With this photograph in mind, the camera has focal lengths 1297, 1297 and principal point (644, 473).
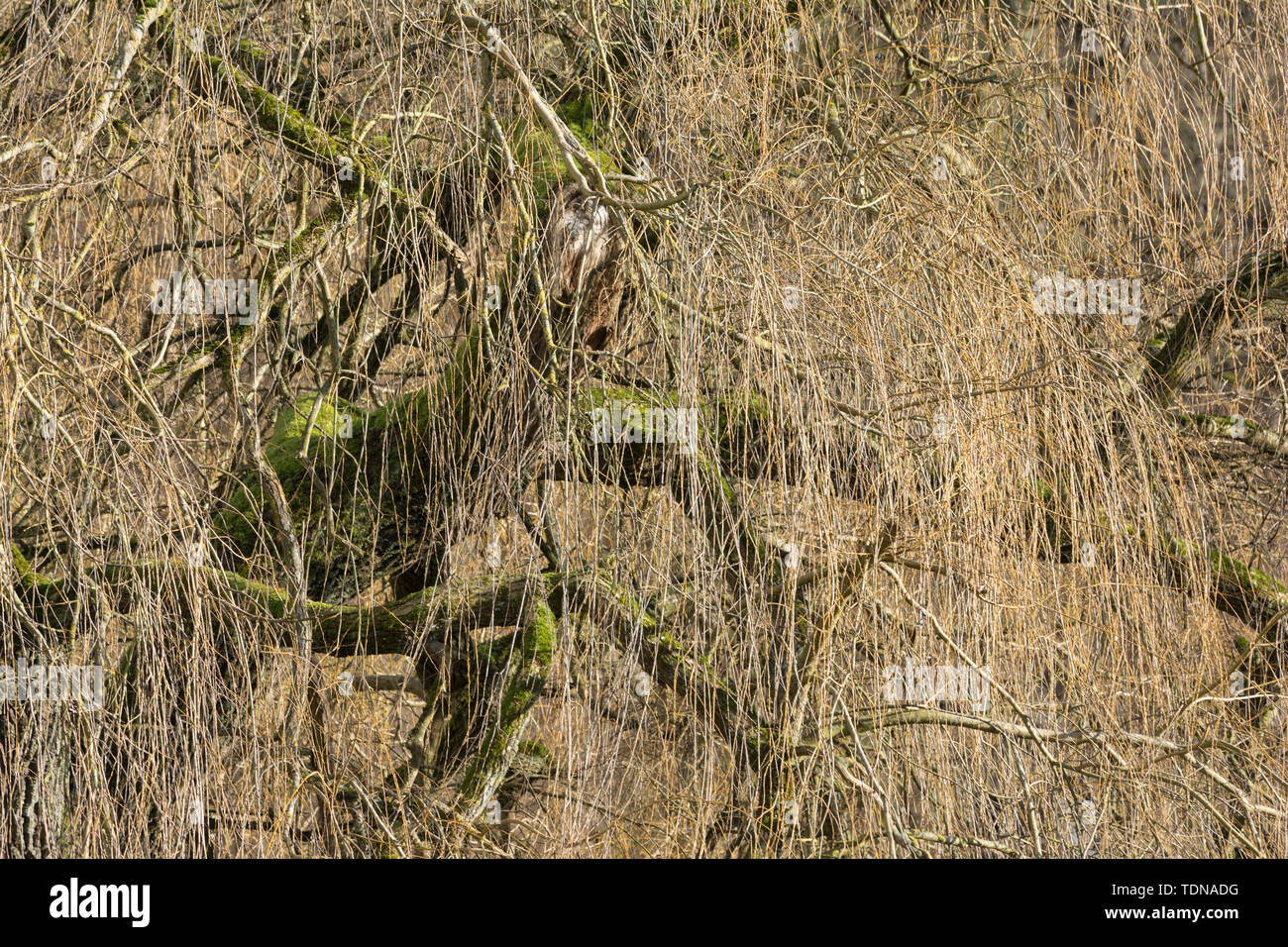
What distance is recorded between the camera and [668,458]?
2.16 meters

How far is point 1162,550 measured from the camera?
95.1 inches

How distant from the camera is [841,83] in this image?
8.73ft

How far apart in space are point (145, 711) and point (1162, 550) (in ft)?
5.86

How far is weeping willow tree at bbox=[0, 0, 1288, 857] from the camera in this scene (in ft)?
6.55

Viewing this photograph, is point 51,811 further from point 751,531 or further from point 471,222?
point 471,222

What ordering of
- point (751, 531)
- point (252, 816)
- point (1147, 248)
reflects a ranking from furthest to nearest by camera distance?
point (1147, 248), point (751, 531), point (252, 816)

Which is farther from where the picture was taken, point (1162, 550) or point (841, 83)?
point (841, 83)

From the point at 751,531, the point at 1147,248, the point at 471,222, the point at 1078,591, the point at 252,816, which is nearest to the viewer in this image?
the point at 252,816

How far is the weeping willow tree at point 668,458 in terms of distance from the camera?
2.00 metres
